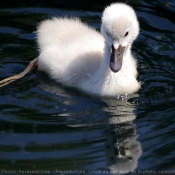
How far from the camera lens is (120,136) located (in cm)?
488

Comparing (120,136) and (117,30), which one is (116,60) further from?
(120,136)

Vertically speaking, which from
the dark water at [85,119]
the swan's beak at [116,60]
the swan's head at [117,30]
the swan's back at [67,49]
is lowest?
the dark water at [85,119]

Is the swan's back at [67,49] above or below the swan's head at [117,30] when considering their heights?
below

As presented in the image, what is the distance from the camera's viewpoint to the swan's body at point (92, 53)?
5.21 m

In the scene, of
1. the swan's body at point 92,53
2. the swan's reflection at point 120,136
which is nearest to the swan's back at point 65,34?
the swan's body at point 92,53

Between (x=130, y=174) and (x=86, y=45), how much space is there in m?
1.86

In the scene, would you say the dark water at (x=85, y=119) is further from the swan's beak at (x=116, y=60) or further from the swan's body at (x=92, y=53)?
the swan's beak at (x=116, y=60)

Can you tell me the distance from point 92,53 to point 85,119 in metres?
0.91

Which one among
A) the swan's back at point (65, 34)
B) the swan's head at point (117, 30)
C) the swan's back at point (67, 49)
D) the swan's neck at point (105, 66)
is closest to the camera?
the swan's head at point (117, 30)

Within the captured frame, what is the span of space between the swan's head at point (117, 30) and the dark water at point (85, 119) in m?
0.46

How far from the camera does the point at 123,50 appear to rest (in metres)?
5.33

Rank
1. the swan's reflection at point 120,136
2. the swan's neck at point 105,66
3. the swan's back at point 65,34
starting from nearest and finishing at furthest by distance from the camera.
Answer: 1. the swan's reflection at point 120,136
2. the swan's neck at point 105,66
3. the swan's back at point 65,34

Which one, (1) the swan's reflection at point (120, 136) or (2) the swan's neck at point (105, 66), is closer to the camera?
(1) the swan's reflection at point (120, 136)

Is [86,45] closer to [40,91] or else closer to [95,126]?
[40,91]
